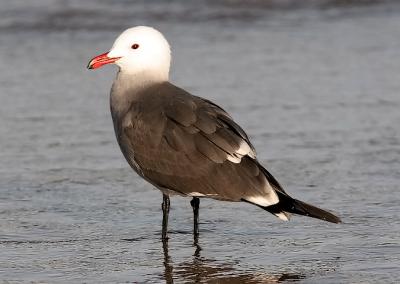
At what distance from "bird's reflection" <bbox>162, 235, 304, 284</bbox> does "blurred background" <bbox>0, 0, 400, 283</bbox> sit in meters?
0.02

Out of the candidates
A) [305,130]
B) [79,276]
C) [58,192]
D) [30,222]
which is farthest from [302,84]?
[79,276]

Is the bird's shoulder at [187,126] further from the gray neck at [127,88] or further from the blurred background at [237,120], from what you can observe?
the blurred background at [237,120]

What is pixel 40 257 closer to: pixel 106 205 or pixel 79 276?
pixel 79 276

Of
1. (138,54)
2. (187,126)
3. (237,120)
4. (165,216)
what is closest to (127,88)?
(138,54)

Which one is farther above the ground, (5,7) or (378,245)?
(5,7)

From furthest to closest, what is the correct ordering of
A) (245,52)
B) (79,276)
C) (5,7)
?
(5,7) < (245,52) < (79,276)

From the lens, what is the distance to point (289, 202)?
609cm

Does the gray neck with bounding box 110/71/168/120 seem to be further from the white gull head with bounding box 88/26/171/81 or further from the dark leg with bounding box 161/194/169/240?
the dark leg with bounding box 161/194/169/240

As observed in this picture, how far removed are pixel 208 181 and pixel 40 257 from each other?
1026 mm

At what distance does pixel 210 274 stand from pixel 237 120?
3.49 m

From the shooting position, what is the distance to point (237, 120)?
9.20m

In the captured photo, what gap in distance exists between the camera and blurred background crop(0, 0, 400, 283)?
19.9 ft

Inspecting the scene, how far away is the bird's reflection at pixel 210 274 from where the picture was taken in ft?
18.7

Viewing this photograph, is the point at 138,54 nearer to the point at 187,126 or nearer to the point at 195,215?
the point at 187,126
